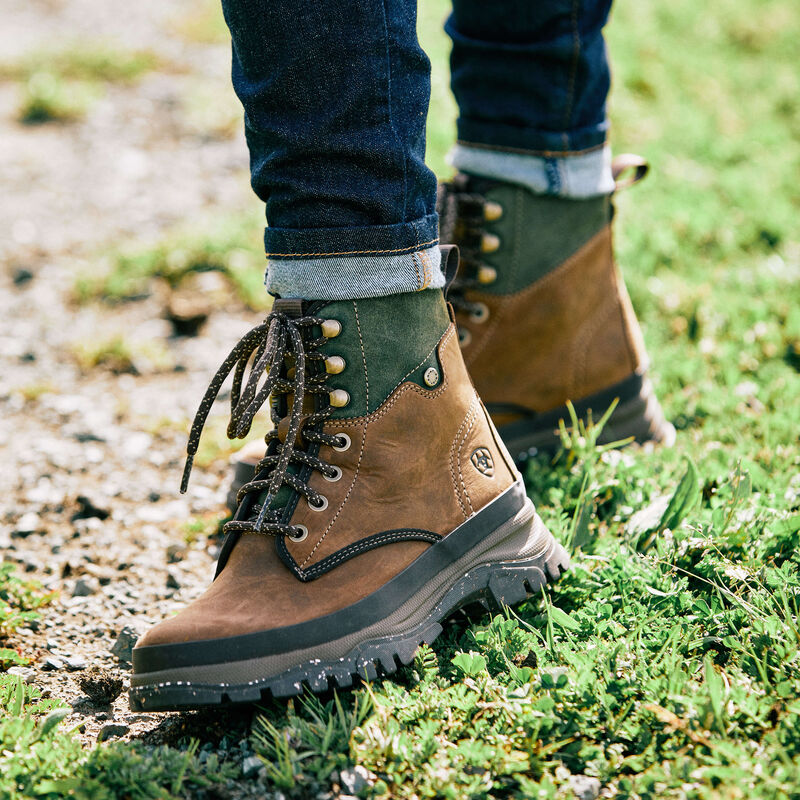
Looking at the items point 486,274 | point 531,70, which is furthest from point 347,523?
point 531,70

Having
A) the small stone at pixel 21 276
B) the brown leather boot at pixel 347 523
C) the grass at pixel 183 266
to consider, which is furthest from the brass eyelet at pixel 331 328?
the small stone at pixel 21 276

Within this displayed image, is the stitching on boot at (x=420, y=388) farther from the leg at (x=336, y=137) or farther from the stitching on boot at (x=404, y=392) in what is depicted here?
the leg at (x=336, y=137)

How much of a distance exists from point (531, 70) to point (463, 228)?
1.45 feet

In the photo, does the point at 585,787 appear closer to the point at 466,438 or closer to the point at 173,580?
the point at 466,438

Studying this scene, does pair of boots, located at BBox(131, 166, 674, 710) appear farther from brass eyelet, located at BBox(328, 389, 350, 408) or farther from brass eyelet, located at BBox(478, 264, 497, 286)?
brass eyelet, located at BBox(478, 264, 497, 286)

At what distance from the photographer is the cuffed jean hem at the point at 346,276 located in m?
1.67

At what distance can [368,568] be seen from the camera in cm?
172

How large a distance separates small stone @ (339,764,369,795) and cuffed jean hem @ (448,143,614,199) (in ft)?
4.94

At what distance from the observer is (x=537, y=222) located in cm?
229

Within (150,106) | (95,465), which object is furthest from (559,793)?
(150,106)

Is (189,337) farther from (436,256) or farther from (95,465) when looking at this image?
(436,256)

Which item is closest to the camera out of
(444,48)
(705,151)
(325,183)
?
(325,183)

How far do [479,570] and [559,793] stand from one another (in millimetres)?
512

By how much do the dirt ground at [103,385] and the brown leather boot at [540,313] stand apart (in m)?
0.91
